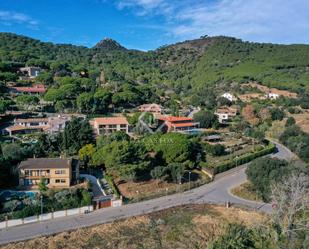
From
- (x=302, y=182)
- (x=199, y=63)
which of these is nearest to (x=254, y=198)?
(x=302, y=182)

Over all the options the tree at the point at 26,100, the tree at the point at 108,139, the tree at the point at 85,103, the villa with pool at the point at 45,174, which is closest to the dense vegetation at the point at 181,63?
the tree at the point at 26,100

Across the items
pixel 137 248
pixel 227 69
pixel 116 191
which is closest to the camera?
pixel 137 248

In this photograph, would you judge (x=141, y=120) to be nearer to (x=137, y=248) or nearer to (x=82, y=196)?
(x=82, y=196)

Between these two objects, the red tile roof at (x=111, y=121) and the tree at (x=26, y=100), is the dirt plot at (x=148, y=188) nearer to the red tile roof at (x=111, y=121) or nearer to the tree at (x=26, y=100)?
the red tile roof at (x=111, y=121)

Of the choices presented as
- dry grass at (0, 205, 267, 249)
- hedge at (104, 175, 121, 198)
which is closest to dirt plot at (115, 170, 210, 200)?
hedge at (104, 175, 121, 198)

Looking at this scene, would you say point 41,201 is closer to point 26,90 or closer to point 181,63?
point 26,90
